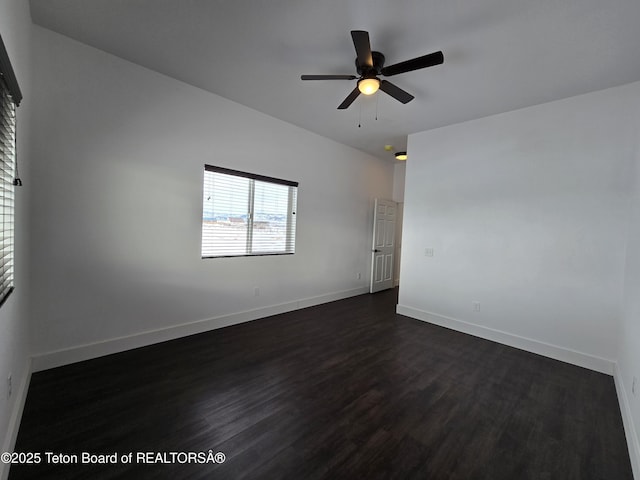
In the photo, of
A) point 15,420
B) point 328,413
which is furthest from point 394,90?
point 15,420

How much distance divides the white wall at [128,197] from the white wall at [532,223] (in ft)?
7.55

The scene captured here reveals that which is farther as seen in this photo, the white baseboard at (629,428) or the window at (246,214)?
the window at (246,214)

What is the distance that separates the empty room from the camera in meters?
1.75

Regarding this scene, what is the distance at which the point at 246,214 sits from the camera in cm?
382

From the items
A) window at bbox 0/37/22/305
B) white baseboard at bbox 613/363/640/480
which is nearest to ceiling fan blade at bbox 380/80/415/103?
window at bbox 0/37/22/305

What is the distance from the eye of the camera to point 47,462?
5.03 ft

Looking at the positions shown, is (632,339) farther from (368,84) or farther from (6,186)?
(6,186)

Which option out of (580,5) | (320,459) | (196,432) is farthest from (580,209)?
(196,432)

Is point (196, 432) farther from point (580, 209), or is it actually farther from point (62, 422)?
point (580, 209)

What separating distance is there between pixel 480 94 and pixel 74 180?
4.14 m

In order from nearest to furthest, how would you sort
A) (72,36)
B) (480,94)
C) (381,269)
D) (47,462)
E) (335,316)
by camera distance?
(47,462)
(72,36)
(480,94)
(335,316)
(381,269)

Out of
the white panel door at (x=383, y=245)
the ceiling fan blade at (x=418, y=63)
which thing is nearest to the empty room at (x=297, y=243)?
the ceiling fan blade at (x=418, y=63)

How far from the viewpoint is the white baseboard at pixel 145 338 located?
8.05 feet

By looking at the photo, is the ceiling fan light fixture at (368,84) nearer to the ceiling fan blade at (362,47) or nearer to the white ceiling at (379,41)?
the ceiling fan blade at (362,47)
